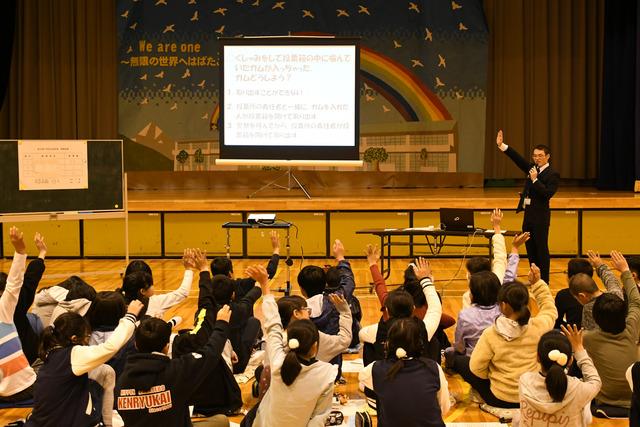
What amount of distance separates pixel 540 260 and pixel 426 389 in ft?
14.2

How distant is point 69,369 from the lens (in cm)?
340

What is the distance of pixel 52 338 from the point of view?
3.51 meters

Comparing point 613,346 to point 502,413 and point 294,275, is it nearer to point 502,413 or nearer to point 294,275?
point 502,413

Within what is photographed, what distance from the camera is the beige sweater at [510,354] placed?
13.4ft

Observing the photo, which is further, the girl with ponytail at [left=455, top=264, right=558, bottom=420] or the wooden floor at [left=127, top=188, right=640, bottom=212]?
the wooden floor at [left=127, top=188, right=640, bottom=212]

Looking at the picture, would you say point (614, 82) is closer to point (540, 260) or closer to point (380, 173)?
point (380, 173)

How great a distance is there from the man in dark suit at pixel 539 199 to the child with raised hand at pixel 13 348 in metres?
4.45

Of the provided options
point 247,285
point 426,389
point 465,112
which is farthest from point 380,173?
point 426,389

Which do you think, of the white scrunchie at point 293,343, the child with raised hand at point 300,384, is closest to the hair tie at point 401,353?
the child with raised hand at point 300,384

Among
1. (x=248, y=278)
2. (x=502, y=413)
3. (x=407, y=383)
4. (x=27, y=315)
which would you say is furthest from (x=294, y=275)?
(x=407, y=383)

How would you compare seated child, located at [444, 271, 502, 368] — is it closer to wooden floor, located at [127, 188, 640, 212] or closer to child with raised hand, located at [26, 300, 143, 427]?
child with raised hand, located at [26, 300, 143, 427]

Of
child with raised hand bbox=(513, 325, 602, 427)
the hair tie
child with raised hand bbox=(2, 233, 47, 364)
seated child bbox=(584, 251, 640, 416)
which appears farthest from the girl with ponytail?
child with raised hand bbox=(2, 233, 47, 364)

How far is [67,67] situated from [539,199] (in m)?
7.93

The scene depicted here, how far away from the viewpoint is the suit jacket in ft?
23.7
